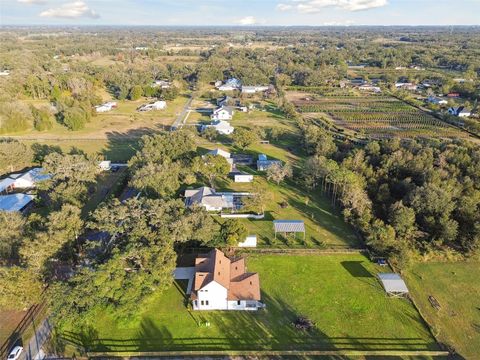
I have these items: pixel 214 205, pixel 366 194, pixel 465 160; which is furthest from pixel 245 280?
pixel 465 160

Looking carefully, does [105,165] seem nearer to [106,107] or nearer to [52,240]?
[52,240]

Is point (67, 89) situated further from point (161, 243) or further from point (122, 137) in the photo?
point (161, 243)

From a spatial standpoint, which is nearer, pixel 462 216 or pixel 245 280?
pixel 245 280

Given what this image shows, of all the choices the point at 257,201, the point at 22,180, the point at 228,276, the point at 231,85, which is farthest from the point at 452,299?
the point at 231,85

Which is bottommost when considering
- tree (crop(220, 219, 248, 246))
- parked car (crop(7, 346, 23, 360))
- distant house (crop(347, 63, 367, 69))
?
parked car (crop(7, 346, 23, 360))

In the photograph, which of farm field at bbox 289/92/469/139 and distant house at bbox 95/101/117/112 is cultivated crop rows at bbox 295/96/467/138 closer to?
farm field at bbox 289/92/469/139

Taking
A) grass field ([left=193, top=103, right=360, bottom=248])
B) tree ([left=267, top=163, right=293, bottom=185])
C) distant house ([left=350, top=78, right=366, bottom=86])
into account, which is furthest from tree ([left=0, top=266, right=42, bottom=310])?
distant house ([left=350, top=78, right=366, bottom=86])
